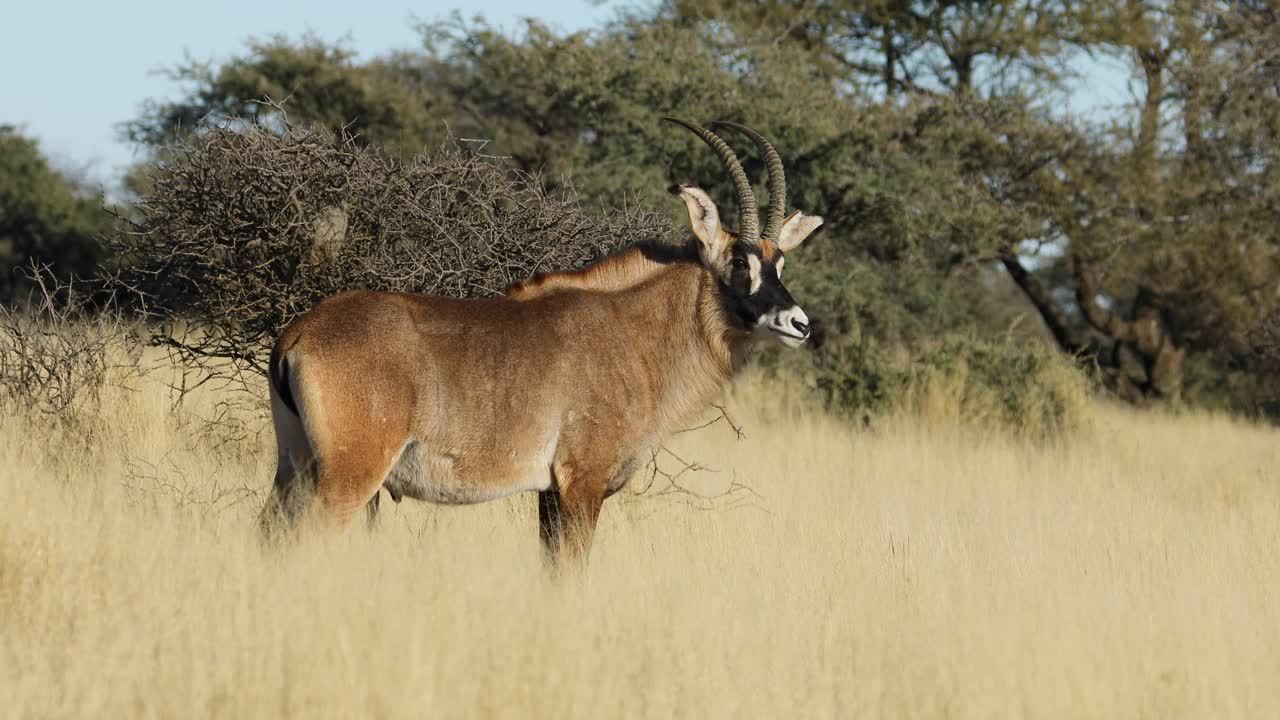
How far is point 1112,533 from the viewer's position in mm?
8109

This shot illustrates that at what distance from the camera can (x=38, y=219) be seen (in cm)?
2911

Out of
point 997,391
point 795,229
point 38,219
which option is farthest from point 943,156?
point 38,219

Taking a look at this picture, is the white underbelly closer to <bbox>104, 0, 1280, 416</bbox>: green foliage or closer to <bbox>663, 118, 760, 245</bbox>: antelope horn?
<bbox>663, 118, 760, 245</bbox>: antelope horn

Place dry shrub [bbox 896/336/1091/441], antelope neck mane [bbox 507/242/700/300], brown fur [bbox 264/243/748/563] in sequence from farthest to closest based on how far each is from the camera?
dry shrub [bbox 896/336/1091/441] < antelope neck mane [bbox 507/242/700/300] < brown fur [bbox 264/243/748/563]

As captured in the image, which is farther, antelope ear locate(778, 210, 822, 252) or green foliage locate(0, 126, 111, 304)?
green foliage locate(0, 126, 111, 304)

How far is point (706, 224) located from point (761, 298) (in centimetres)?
46

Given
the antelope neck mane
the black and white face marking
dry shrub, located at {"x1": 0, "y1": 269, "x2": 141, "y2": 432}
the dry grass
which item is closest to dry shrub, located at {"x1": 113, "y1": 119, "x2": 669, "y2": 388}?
dry shrub, located at {"x1": 0, "y1": 269, "x2": 141, "y2": 432}

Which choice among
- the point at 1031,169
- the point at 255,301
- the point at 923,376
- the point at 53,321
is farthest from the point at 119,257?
the point at 1031,169

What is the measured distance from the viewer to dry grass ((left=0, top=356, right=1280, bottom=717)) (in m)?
4.47

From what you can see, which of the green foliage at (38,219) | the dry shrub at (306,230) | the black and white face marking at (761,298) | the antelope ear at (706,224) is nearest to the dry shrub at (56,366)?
the dry shrub at (306,230)

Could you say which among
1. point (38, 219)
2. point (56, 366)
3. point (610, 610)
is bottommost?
point (610, 610)

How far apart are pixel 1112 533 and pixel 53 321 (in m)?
6.58

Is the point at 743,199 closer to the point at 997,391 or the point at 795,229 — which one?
the point at 795,229

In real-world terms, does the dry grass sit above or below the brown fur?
below
